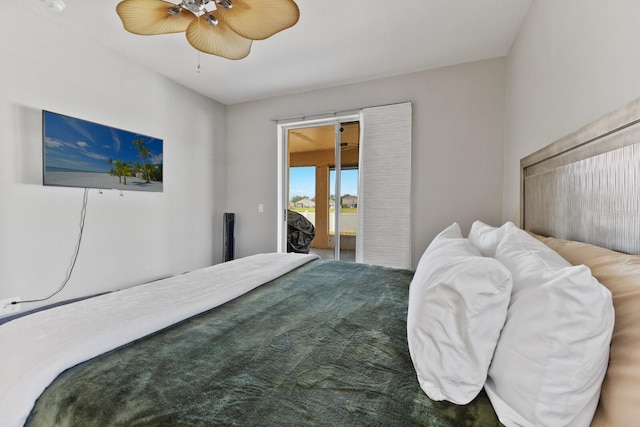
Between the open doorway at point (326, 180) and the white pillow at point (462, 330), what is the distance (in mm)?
2984

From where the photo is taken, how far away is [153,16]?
176 centimetres

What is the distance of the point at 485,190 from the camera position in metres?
3.01

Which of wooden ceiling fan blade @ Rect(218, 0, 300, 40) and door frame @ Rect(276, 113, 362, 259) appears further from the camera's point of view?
door frame @ Rect(276, 113, 362, 259)

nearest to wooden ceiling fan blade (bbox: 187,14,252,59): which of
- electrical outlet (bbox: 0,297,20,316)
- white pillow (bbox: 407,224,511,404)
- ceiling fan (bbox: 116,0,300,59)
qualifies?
ceiling fan (bbox: 116,0,300,59)

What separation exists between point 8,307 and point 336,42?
3.51 metres

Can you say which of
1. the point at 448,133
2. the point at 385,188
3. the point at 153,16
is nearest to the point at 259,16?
the point at 153,16

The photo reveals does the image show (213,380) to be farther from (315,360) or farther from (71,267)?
(71,267)

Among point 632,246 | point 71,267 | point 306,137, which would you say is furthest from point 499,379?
point 306,137

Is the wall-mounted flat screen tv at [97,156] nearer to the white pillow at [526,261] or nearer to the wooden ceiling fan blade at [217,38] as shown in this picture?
the wooden ceiling fan blade at [217,38]

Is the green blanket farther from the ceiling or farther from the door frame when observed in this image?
the door frame

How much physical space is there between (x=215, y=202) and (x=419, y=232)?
291 centimetres

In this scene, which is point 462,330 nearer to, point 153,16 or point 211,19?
point 211,19

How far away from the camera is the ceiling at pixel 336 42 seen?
2.21 meters

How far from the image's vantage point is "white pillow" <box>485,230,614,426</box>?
0.56m
